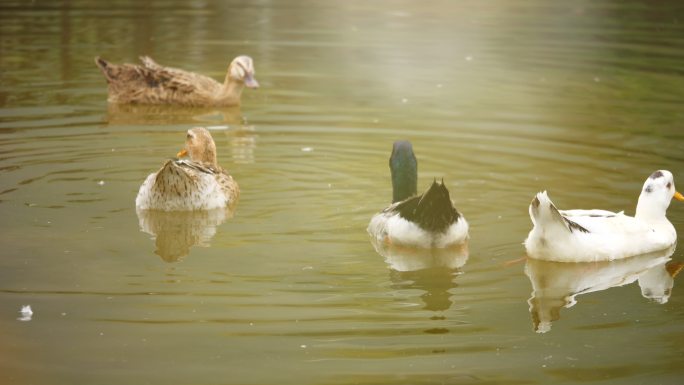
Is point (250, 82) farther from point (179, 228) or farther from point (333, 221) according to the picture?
point (333, 221)

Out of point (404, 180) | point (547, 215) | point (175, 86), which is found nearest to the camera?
point (547, 215)

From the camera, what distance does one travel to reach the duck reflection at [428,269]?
27.3 feet

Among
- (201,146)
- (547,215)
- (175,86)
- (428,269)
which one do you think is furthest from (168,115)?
(547,215)

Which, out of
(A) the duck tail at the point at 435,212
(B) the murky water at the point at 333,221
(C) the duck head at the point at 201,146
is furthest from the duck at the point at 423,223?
(C) the duck head at the point at 201,146

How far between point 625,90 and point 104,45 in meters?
8.87

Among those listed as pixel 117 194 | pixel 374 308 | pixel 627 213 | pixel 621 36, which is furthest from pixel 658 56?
pixel 374 308

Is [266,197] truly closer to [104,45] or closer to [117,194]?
[117,194]

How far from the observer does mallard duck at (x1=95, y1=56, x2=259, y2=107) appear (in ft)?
52.9

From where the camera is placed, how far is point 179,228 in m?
10.2

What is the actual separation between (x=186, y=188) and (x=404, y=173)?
71.8 inches

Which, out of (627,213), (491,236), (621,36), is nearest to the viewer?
(491,236)

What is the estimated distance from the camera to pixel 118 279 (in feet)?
27.9

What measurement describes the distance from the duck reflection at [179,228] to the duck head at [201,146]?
1056 millimetres

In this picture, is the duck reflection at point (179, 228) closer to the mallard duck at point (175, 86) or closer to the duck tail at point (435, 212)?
the duck tail at point (435, 212)
